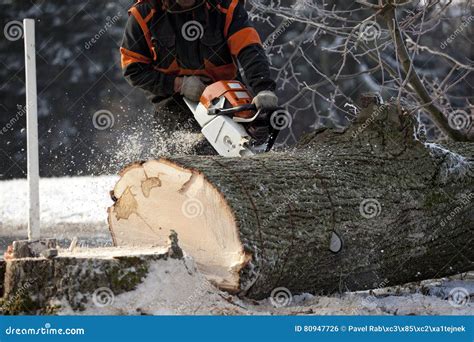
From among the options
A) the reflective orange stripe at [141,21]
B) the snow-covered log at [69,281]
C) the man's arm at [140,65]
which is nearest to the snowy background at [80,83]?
the man's arm at [140,65]

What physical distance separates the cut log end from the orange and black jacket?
1.51 meters

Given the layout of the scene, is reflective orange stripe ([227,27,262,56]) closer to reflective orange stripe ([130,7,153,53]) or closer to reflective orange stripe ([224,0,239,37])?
reflective orange stripe ([224,0,239,37])

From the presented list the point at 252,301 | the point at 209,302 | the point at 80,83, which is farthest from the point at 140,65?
the point at 80,83

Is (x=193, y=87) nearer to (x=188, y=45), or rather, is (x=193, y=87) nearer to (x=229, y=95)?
(x=188, y=45)

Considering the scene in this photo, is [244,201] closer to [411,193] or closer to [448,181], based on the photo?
[411,193]

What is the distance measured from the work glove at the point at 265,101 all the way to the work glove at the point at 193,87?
645mm

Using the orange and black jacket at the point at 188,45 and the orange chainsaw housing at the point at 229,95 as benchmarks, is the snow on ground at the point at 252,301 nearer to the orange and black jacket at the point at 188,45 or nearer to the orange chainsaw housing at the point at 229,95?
the orange chainsaw housing at the point at 229,95

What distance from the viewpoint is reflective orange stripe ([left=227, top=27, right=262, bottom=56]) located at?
5.69 meters

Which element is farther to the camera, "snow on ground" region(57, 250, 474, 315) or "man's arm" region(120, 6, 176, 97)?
"man's arm" region(120, 6, 176, 97)

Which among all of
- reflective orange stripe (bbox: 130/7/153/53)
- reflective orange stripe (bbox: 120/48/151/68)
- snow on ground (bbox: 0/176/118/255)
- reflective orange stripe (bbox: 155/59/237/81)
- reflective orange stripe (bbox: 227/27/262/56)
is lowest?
snow on ground (bbox: 0/176/118/255)

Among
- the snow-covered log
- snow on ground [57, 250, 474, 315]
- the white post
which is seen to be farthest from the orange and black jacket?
the snow-covered log

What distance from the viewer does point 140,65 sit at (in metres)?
5.84

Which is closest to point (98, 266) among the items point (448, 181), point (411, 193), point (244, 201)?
point (244, 201)

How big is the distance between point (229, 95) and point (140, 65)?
34.7 inches
